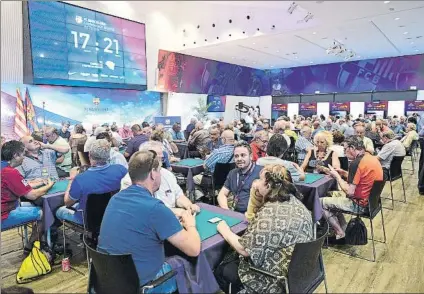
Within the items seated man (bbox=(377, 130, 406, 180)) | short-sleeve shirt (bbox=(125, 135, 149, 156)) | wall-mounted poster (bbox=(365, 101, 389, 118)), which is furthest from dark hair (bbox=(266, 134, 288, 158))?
wall-mounted poster (bbox=(365, 101, 389, 118))

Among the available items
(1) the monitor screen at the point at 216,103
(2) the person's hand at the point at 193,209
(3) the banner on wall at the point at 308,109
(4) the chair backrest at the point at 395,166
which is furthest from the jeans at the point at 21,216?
(3) the banner on wall at the point at 308,109

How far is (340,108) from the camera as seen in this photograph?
15070 millimetres

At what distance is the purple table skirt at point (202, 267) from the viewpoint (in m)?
1.46

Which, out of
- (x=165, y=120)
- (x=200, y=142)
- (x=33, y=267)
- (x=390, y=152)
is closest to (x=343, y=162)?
(x=390, y=152)

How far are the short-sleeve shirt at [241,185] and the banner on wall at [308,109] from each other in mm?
13957

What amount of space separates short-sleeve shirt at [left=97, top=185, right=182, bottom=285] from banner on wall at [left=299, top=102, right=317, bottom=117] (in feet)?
50.7

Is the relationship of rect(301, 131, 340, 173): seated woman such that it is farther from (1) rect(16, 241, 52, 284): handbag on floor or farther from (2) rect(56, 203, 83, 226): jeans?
(1) rect(16, 241, 52, 284): handbag on floor

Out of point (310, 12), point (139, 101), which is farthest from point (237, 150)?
point (139, 101)

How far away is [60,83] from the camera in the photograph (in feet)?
27.3

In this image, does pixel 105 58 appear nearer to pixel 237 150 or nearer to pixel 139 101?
pixel 139 101

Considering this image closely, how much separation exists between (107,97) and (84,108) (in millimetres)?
897

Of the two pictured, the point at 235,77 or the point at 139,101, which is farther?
the point at 235,77

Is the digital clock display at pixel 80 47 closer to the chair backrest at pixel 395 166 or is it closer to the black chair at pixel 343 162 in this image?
the black chair at pixel 343 162

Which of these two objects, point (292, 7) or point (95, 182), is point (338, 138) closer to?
point (95, 182)
